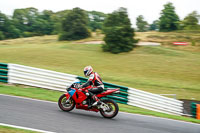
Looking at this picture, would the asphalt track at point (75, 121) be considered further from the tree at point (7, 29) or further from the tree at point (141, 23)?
the tree at point (141, 23)

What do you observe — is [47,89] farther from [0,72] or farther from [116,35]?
[116,35]

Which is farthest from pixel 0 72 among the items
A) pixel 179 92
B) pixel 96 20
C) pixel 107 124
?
pixel 96 20

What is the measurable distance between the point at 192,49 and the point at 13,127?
51.5 metres

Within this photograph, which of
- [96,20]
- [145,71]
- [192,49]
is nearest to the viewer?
[145,71]

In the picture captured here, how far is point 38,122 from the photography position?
22.8 ft

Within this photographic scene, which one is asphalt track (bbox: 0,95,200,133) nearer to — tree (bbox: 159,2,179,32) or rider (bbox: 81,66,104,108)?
rider (bbox: 81,66,104,108)

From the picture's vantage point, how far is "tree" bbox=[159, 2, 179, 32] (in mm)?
97750

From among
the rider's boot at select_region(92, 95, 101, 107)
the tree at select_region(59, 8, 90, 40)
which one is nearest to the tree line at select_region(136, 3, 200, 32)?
the tree at select_region(59, 8, 90, 40)

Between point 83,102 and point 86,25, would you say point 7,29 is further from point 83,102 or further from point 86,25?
point 83,102

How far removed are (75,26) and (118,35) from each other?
31938 millimetres

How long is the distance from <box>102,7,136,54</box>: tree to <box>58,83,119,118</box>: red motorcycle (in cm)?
3648

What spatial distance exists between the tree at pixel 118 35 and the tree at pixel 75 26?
86.6 feet

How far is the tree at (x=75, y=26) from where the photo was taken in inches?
2960

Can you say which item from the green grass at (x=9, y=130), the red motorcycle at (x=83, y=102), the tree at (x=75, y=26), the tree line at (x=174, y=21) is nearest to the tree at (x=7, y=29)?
the tree at (x=75, y=26)
